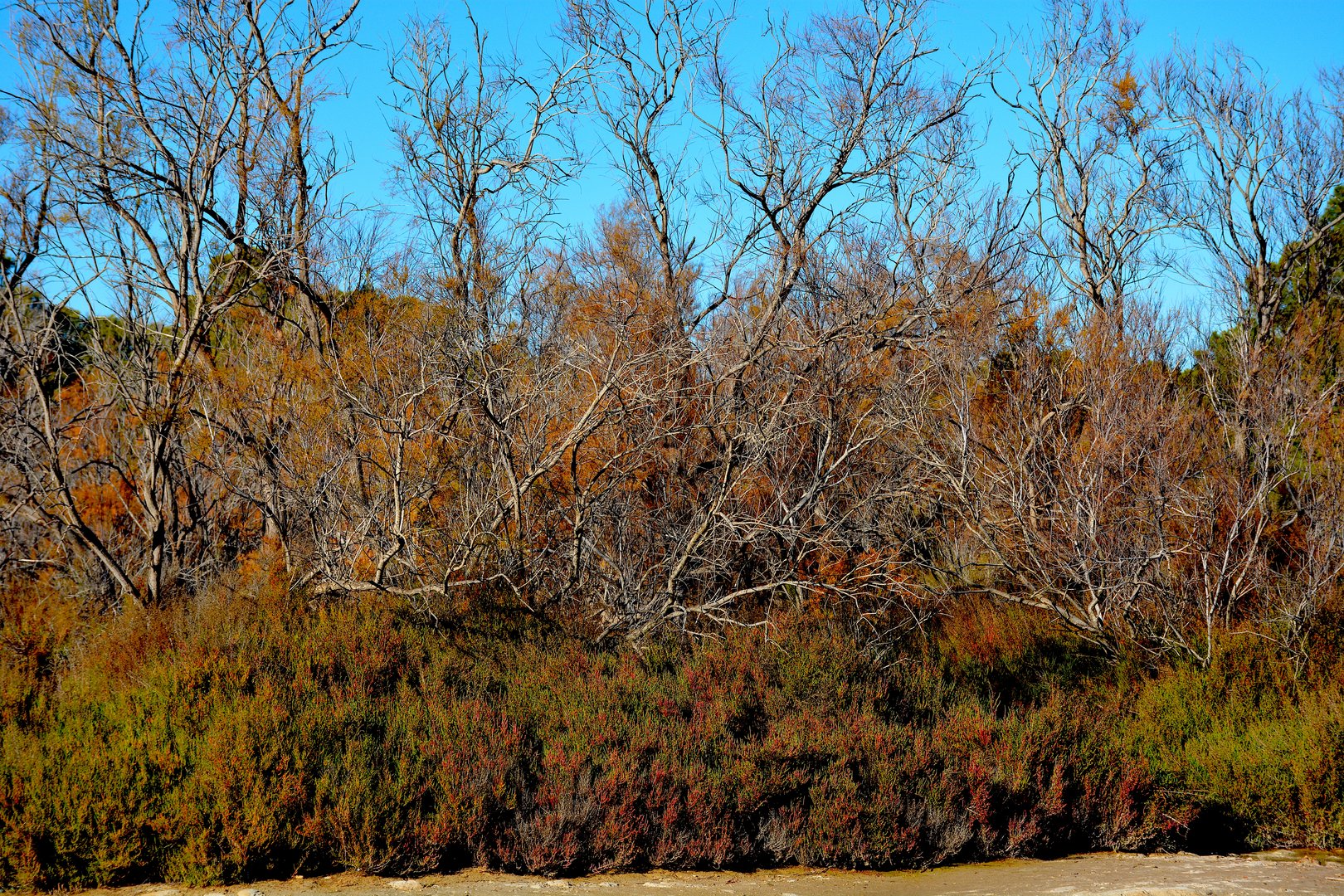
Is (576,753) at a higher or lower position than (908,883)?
higher

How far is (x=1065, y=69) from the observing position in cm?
2038

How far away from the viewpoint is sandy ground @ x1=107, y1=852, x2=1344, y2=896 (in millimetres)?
5930

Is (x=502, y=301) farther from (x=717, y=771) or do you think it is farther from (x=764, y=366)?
(x=717, y=771)

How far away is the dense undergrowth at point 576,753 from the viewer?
6102 mm

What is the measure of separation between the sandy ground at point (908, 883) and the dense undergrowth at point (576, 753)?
0.46ft

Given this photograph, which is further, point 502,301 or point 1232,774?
point 502,301

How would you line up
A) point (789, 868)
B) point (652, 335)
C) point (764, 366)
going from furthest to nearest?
point (652, 335)
point (764, 366)
point (789, 868)

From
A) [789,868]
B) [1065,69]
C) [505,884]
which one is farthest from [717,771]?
[1065,69]

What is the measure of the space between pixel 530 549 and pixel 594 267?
7.12 metres

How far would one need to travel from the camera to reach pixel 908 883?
21.3 feet

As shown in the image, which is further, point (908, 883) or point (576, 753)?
point (576, 753)

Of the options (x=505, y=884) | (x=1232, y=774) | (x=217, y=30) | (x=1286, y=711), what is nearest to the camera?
(x=505, y=884)

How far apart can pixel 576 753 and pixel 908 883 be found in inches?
89.0

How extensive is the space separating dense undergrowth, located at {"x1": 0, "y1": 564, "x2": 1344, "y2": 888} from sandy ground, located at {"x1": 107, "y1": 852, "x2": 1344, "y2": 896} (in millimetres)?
142
